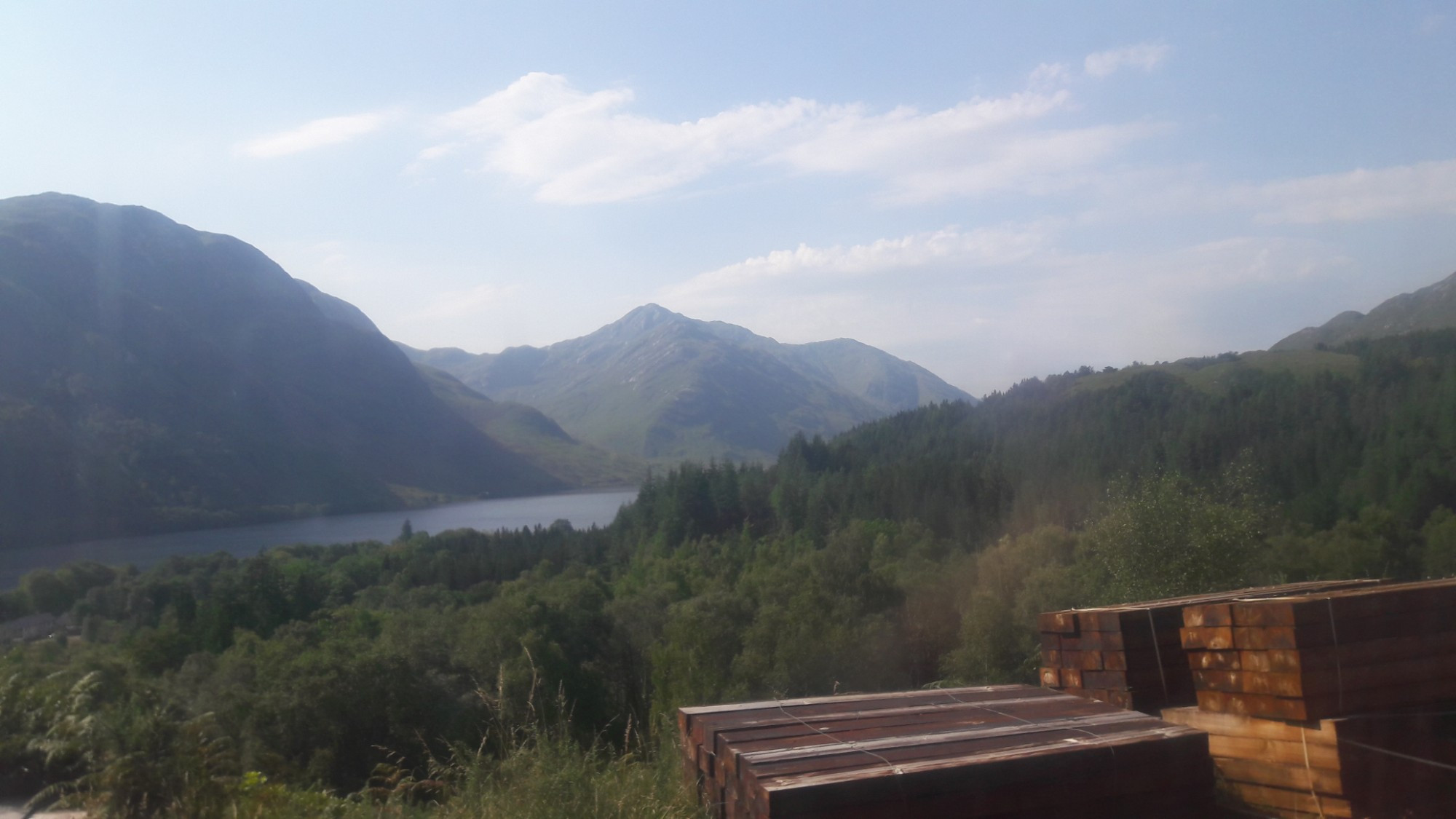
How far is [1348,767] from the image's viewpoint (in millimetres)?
3936

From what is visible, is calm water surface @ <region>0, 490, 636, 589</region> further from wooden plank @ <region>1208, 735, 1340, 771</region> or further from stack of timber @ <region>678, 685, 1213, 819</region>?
wooden plank @ <region>1208, 735, 1340, 771</region>

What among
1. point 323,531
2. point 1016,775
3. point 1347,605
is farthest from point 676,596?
point 323,531

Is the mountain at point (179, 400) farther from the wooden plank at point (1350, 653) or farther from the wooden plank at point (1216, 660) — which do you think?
the wooden plank at point (1350, 653)

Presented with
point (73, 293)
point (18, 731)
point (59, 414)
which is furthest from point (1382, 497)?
point (73, 293)

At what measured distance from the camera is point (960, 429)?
92.3m

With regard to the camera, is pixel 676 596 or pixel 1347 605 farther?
pixel 676 596

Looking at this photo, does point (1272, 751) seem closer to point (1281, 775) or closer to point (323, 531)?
point (1281, 775)

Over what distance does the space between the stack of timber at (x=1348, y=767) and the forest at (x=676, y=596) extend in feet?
9.41

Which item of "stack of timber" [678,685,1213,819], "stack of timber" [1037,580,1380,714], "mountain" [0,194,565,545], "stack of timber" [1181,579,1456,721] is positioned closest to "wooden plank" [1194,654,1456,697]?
"stack of timber" [1181,579,1456,721]

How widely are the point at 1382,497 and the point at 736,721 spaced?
192 feet

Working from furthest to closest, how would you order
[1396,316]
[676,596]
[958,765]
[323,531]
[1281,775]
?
[1396,316] < [323,531] < [676,596] < [1281,775] < [958,765]

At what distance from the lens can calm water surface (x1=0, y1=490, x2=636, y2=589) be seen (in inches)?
2525

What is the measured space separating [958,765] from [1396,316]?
208998 mm

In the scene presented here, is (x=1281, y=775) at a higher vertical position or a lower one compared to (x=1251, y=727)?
lower
